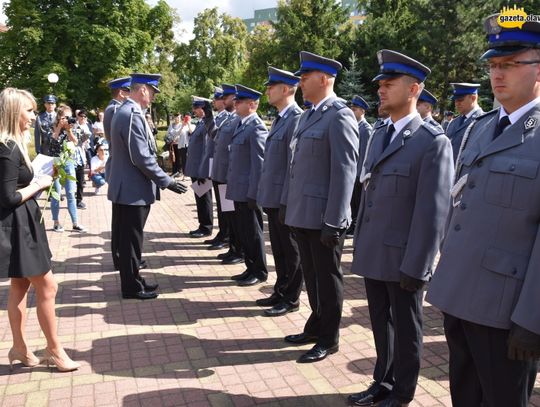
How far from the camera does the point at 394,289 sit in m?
2.97

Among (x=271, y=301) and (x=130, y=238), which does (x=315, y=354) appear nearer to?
(x=271, y=301)

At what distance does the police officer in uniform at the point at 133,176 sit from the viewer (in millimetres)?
4926

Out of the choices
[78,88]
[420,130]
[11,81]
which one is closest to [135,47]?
[78,88]

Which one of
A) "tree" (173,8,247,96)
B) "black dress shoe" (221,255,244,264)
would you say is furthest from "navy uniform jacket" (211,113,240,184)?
"tree" (173,8,247,96)

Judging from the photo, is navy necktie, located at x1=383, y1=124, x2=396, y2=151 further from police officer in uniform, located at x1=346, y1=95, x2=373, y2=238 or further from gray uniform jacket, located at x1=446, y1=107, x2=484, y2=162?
police officer in uniform, located at x1=346, y1=95, x2=373, y2=238

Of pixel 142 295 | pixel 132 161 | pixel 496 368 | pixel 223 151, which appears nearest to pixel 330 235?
pixel 496 368

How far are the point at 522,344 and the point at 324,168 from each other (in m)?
2.08

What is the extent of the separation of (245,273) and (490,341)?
157 inches

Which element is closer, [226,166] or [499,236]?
[499,236]

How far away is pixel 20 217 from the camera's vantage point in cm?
326

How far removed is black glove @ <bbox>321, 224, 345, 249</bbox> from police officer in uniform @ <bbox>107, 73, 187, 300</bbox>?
7.32 feet

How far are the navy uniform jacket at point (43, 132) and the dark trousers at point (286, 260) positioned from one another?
6.03m

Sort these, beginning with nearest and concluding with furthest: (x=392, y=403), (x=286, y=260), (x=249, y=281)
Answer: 1. (x=392, y=403)
2. (x=286, y=260)
3. (x=249, y=281)

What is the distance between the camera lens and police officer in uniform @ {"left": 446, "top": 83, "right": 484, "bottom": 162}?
20.4 ft
